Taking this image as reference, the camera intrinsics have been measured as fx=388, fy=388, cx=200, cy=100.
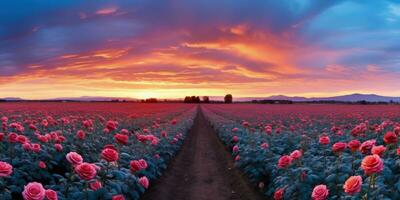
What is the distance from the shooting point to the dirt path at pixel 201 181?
30.0 ft

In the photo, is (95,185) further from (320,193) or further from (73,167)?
(320,193)

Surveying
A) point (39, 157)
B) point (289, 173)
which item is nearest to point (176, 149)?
point (39, 157)

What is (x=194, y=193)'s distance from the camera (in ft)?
30.7

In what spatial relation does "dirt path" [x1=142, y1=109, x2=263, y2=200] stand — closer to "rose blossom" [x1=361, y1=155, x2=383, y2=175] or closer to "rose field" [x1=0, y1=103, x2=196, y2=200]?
"rose field" [x1=0, y1=103, x2=196, y2=200]

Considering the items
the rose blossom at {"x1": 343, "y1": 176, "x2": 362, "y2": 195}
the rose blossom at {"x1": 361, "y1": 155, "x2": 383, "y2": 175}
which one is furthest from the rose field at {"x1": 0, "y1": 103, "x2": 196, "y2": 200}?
the rose blossom at {"x1": 361, "y1": 155, "x2": 383, "y2": 175}

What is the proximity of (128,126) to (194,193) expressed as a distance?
1156 centimetres

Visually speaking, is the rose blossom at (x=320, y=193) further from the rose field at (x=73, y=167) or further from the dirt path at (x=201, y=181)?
the dirt path at (x=201, y=181)

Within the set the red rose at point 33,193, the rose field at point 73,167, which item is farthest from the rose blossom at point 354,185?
the red rose at point 33,193

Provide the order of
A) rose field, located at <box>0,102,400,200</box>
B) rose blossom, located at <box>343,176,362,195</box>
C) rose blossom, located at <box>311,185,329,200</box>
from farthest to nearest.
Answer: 1. rose field, located at <box>0,102,400,200</box>
2. rose blossom, located at <box>311,185,329,200</box>
3. rose blossom, located at <box>343,176,362,195</box>

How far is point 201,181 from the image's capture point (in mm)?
10766

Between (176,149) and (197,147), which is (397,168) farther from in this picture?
(197,147)

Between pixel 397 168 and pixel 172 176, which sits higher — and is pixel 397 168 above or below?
above

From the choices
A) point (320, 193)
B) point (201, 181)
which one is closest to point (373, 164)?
point (320, 193)

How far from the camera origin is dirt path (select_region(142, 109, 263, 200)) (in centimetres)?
915
